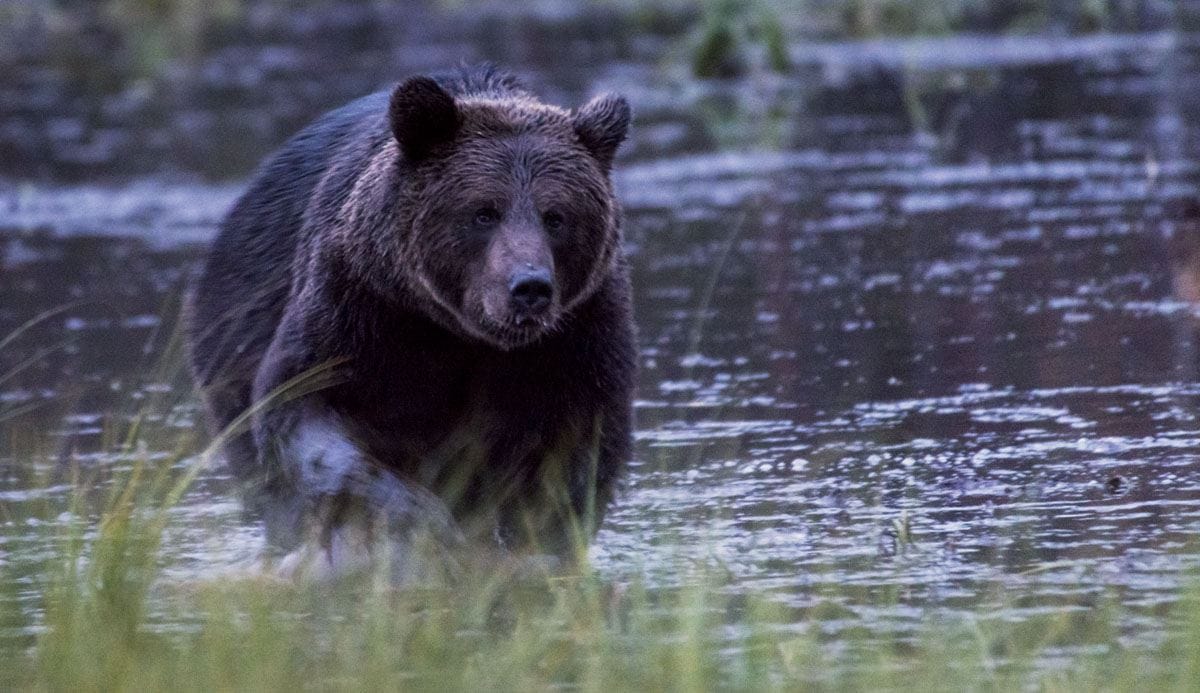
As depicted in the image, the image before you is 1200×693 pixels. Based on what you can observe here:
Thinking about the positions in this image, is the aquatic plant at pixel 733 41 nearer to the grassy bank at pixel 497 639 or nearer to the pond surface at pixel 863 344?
the pond surface at pixel 863 344

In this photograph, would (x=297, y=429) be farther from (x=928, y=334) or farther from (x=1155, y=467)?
(x=928, y=334)

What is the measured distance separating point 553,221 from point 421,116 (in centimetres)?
49

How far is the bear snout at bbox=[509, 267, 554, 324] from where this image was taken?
571cm

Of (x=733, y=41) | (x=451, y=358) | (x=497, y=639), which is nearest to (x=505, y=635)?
(x=497, y=639)

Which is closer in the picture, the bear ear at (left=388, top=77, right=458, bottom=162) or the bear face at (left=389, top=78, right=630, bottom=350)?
the bear face at (left=389, top=78, right=630, bottom=350)

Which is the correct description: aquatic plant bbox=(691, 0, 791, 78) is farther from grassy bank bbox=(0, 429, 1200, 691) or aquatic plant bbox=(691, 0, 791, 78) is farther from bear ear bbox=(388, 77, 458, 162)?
grassy bank bbox=(0, 429, 1200, 691)

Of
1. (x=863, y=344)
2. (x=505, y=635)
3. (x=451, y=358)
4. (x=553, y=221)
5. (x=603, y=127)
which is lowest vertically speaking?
(x=505, y=635)

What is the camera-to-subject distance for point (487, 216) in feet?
19.9

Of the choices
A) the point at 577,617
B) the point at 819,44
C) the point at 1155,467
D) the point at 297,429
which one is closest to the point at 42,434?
the point at 297,429

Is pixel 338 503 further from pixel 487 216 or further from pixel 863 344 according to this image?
pixel 863 344

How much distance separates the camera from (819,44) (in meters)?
20.5

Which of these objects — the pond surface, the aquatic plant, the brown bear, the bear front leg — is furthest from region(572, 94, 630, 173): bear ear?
the aquatic plant

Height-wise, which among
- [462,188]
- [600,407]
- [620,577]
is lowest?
[620,577]

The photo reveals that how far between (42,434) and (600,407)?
260 cm
